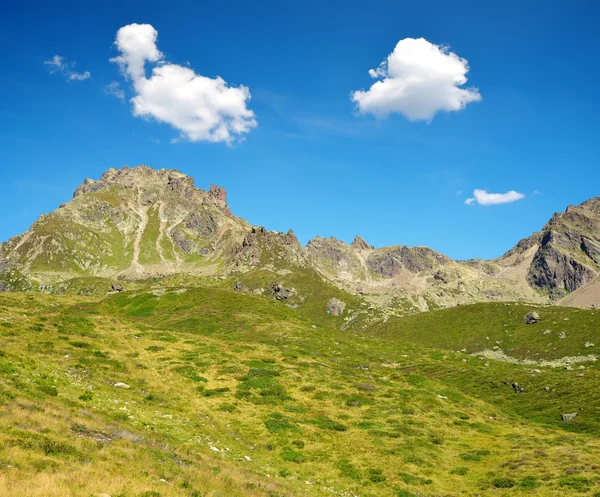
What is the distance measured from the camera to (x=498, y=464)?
95.6 feet

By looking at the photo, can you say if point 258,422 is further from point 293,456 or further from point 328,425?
point 328,425

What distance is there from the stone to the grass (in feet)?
271

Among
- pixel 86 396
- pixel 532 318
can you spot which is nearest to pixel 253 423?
pixel 86 396

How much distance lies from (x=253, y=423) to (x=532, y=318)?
135 meters

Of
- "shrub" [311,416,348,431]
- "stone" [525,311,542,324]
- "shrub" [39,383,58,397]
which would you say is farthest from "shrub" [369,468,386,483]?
"stone" [525,311,542,324]

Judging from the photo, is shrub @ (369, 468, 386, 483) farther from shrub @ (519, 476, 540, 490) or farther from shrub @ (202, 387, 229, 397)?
shrub @ (202, 387, 229, 397)

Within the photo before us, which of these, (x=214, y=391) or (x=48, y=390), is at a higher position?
(x=48, y=390)

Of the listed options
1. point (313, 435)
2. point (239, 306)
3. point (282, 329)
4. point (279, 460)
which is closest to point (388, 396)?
point (313, 435)

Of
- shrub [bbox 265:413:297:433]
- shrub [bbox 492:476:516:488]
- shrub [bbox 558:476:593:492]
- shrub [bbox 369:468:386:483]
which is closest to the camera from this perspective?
shrub [bbox 558:476:593:492]

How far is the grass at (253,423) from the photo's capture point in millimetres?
17453

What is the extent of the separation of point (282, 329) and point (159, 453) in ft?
233

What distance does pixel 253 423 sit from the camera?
32656mm

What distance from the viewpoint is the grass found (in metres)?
17.5

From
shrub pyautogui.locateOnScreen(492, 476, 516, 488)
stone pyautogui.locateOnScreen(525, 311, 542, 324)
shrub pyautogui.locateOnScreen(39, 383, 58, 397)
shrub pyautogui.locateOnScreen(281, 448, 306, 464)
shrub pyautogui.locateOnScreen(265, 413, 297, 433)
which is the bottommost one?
shrub pyautogui.locateOnScreen(281, 448, 306, 464)
